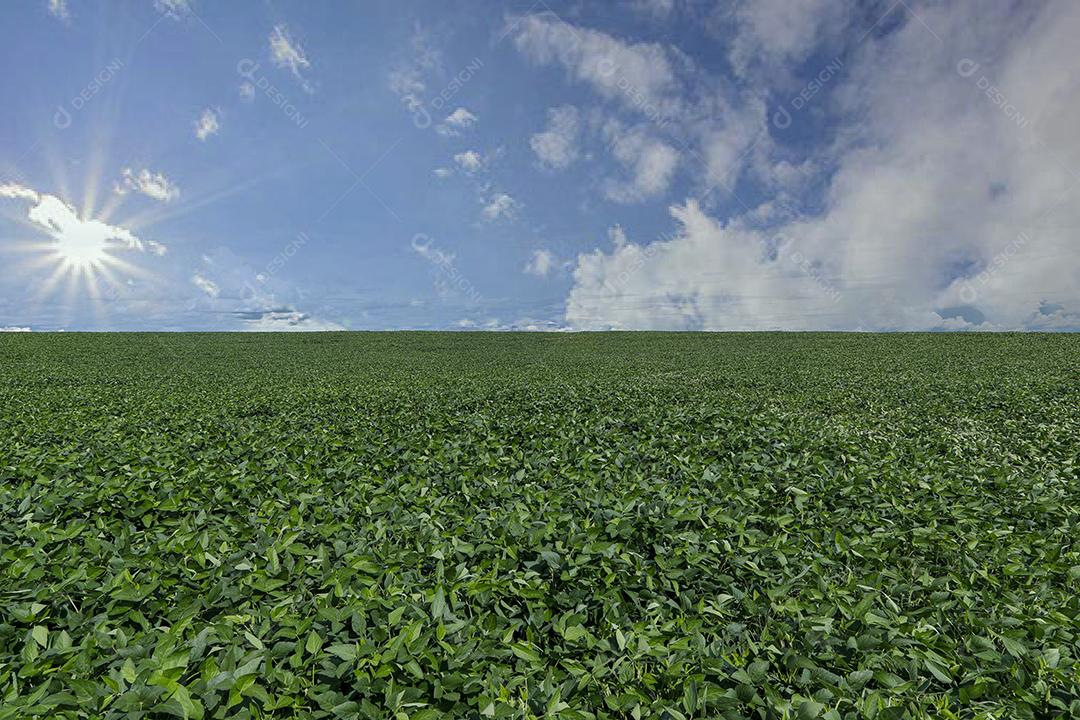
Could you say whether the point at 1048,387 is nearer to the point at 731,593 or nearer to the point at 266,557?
the point at 731,593

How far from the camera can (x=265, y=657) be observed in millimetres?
3508

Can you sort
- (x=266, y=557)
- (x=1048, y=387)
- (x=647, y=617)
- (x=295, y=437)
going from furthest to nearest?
1. (x=1048, y=387)
2. (x=295, y=437)
3. (x=266, y=557)
4. (x=647, y=617)

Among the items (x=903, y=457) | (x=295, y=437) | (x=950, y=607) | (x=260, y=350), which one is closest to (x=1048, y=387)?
(x=903, y=457)

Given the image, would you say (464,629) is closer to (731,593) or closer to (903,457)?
(731,593)

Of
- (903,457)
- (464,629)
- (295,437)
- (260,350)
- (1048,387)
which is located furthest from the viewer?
(260,350)

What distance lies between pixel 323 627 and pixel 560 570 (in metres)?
2.32

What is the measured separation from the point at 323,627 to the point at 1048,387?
24.9 m

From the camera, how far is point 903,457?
9672mm

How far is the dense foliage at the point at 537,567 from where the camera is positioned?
3393mm

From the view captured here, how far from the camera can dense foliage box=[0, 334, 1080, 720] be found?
3.39 m

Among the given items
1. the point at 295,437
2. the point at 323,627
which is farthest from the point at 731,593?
the point at 295,437

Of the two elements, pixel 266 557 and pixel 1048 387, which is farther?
pixel 1048 387

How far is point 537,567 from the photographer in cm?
532

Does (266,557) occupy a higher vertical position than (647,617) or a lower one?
higher
